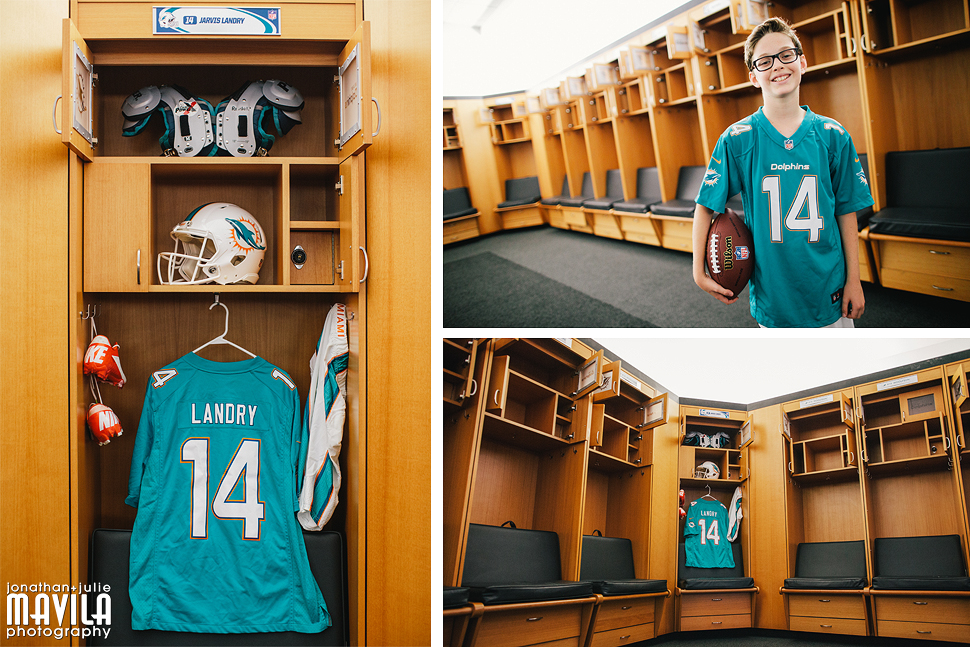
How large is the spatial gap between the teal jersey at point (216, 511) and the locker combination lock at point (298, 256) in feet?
1.53

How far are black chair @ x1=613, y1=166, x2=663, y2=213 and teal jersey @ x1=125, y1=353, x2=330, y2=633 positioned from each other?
2.41 metres

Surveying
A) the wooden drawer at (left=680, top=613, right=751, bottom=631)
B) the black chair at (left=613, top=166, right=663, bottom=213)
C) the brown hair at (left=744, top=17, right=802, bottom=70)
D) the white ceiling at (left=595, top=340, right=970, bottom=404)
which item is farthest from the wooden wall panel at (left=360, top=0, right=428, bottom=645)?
the black chair at (left=613, top=166, right=663, bottom=213)

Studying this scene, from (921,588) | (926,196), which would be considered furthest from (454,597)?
(926,196)

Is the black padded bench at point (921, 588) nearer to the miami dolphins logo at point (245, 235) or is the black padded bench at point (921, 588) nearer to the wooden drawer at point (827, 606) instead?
the wooden drawer at point (827, 606)

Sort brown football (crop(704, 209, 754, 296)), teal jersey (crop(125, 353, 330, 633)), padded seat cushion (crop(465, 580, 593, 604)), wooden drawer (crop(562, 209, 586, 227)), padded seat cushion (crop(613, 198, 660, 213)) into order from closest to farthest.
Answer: brown football (crop(704, 209, 754, 296)) < teal jersey (crop(125, 353, 330, 633)) < padded seat cushion (crop(465, 580, 593, 604)) < wooden drawer (crop(562, 209, 586, 227)) < padded seat cushion (crop(613, 198, 660, 213))

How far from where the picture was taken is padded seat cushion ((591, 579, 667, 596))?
209cm

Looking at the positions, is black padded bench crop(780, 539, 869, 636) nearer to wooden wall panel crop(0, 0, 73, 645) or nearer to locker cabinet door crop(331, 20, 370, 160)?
locker cabinet door crop(331, 20, 370, 160)

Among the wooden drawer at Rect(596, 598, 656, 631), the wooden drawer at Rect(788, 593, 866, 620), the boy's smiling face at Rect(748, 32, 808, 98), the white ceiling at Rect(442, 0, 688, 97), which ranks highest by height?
the white ceiling at Rect(442, 0, 688, 97)

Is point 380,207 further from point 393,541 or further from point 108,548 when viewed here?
point 108,548

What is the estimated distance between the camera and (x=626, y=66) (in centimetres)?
308

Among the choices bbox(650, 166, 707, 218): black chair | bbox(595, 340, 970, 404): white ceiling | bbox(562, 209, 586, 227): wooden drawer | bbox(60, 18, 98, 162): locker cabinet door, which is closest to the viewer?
bbox(60, 18, 98, 162): locker cabinet door

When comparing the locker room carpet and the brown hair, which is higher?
the brown hair

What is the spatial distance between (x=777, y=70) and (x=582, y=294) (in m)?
1.27

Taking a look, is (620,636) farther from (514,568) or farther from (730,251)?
(730,251)
